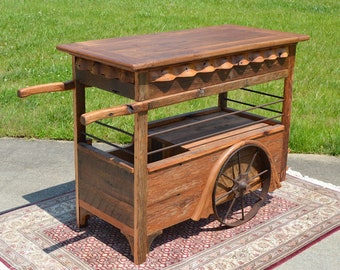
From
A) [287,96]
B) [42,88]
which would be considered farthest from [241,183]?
[42,88]

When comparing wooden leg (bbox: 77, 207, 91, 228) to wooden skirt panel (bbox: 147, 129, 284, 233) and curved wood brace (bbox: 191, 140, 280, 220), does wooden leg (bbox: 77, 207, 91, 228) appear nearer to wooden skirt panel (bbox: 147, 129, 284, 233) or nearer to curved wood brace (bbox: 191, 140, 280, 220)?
wooden skirt panel (bbox: 147, 129, 284, 233)

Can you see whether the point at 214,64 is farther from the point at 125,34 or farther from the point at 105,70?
the point at 125,34

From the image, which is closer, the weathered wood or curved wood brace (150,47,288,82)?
the weathered wood

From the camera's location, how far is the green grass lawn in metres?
6.87

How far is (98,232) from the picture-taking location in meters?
4.66

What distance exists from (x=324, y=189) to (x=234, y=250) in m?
1.47

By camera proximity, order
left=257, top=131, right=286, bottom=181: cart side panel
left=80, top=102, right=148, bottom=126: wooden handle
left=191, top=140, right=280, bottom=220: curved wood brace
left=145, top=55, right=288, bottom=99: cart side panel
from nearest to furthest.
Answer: left=80, top=102, right=148, bottom=126: wooden handle, left=145, top=55, right=288, bottom=99: cart side panel, left=191, top=140, right=280, bottom=220: curved wood brace, left=257, top=131, right=286, bottom=181: cart side panel

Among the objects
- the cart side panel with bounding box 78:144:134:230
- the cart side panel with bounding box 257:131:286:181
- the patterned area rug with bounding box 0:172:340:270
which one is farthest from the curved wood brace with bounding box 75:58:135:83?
the cart side panel with bounding box 257:131:286:181

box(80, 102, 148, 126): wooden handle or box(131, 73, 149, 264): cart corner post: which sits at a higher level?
box(80, 102, 148, 126): wooden handle

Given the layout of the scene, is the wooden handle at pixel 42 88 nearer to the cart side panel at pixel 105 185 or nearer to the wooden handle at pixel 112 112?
the cart side panel at pixel 105 185

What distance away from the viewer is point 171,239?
455 centimetres

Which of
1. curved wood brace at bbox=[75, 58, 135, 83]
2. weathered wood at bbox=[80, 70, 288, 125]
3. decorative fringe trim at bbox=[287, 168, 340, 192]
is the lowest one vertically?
decorative fringe trim at bbox=[287, 168, 340, 192]

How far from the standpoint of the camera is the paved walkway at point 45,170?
519 centimetres

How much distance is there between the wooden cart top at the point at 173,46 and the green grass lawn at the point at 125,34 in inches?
78.1
